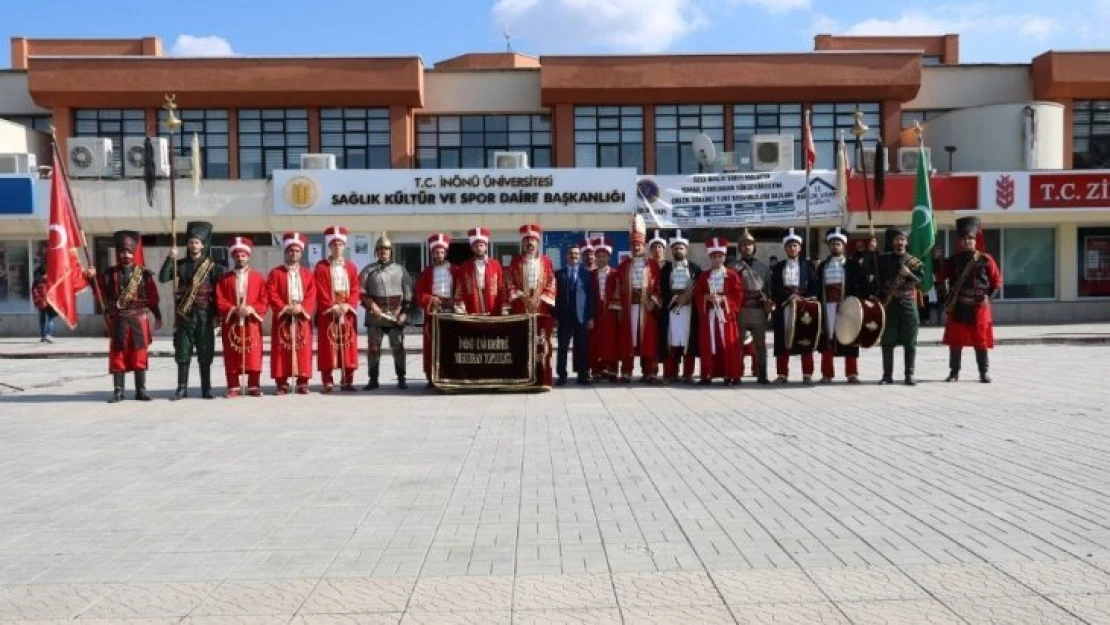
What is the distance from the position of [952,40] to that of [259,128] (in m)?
29.0

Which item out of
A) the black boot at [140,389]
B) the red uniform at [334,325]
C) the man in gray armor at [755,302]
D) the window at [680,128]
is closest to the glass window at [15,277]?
the black boot at [140,389]

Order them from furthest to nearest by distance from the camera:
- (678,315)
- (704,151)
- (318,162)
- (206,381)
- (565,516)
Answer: (704,151), (318,162), (678,315), (206,381), (565,516)

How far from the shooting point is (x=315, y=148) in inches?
1214

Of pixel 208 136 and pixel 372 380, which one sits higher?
pixel 208 136

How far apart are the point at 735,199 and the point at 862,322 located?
13.1m

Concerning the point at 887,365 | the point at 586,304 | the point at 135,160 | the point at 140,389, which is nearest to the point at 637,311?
the point at 586,304

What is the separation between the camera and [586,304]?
45.5 feet

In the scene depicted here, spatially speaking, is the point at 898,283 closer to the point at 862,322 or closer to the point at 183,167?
the point at 862,322

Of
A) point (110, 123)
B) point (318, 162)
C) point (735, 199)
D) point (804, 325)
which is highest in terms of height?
point (110, 123)

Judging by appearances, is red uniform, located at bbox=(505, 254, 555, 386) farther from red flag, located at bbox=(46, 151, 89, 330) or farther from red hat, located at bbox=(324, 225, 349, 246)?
red flag, located at bbox=(46, 151, 89, 330)

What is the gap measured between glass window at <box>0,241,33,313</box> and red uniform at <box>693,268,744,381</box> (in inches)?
819

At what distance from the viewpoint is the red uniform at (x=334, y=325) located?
1329 cm

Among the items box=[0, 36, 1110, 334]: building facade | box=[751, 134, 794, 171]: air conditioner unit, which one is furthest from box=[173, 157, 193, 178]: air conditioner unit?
box=[751, 134, 794, 171]: air conditioner unit

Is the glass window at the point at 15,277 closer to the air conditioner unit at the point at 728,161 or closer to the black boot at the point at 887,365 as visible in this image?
the air conditioner unit at the point at 728,161
